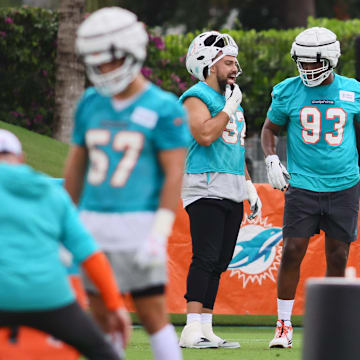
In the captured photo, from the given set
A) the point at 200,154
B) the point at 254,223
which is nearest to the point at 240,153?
the point at 200,154

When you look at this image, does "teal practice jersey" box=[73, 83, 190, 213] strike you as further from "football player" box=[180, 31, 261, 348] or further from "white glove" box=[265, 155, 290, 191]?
"white glove" box=[265, 155, 290, 191]

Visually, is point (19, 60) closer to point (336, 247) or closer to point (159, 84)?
point (159, 84)

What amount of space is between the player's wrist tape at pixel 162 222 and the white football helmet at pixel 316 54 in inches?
115

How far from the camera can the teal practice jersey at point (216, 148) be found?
6.81m

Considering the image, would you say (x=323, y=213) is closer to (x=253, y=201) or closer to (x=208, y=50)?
(x=253, y=201)

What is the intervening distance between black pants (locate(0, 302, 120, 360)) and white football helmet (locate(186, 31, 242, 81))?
133 inches

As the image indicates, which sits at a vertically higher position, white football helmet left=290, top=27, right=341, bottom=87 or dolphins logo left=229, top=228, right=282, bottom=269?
white football helmet left=290, top=27, right=341, bottom=87

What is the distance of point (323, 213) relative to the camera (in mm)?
6922

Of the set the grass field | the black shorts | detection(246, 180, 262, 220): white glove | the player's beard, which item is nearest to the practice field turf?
the grass field

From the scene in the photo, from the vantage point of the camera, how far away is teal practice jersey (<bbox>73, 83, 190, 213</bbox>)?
14.1 feet

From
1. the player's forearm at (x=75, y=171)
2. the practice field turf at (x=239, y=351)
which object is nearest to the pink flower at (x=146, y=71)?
the practice field turf at (x=239, y=351)

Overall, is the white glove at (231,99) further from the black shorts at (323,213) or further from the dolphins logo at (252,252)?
the dolphins logo at (252,252)

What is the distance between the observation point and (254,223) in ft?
29.6

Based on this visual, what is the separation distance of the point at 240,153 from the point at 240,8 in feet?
80.0
